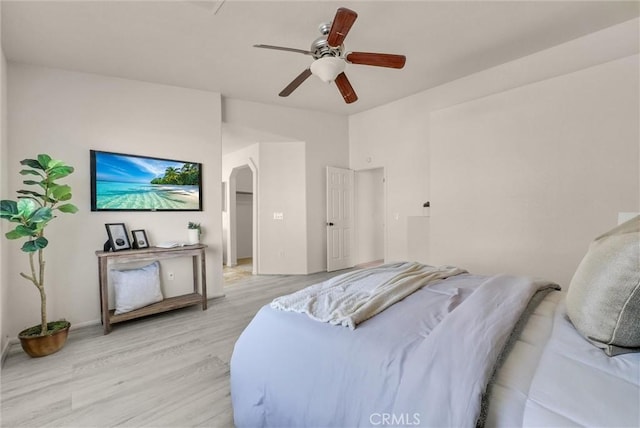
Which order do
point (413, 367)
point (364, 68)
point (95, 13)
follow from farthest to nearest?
point (364, 68), point (95, 13), point (413, 367)

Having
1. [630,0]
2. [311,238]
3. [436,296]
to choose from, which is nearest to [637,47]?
[630,0]

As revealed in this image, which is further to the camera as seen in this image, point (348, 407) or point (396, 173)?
point (396, 173)

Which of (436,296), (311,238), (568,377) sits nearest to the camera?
(568,377)

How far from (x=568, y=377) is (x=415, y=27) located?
290 centimetres

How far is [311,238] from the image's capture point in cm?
518

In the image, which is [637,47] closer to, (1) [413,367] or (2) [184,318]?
(1) [413,367]

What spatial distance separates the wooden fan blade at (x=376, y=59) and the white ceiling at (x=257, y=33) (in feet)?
1.47

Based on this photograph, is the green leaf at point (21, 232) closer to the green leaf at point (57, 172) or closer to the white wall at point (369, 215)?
the green leaf at point (57, 172)

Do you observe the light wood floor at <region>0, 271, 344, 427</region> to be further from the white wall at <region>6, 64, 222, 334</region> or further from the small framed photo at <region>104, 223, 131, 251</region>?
the small framed photo at <region>104, 223, 131, 251</region>

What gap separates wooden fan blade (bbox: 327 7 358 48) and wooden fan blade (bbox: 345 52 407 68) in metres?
0.18

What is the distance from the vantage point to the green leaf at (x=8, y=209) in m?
2.16

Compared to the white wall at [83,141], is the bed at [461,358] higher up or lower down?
lower down

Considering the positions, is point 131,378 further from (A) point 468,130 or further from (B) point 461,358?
(A) point 468,130

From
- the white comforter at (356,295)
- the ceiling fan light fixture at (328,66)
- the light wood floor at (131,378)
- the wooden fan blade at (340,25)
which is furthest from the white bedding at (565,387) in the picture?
the ceiling fan light fixture at (328,66)
